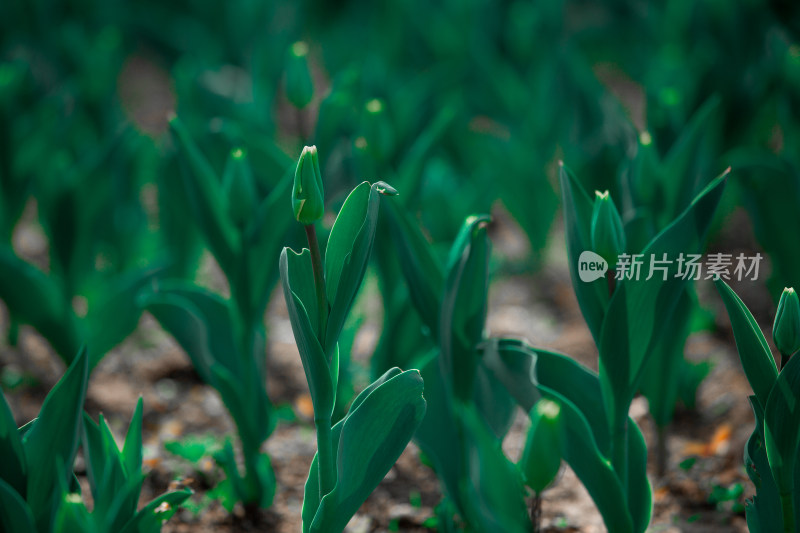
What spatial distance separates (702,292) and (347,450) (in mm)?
1361

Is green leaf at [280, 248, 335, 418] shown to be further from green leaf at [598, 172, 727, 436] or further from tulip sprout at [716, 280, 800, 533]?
tulip sprout at [716, 280, 800, 533]

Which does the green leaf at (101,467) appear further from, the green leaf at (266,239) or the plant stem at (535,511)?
the plant stem at (535,511)

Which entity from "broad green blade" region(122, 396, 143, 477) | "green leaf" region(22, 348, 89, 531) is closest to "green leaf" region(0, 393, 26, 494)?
"green leaf" region(22, 348, 89, 531)

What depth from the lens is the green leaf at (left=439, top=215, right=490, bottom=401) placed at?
1102 millimetres

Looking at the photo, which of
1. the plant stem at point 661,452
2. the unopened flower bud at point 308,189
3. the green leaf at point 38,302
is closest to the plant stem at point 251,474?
the green leaf at point 38,302

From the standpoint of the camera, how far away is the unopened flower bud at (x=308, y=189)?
3.06ft

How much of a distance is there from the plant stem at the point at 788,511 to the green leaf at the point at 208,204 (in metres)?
0.88

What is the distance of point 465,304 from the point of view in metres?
1.14

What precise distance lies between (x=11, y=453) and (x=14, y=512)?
0.22ft

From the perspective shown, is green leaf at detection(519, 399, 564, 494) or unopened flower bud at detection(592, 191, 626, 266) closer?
green leaf at detection(519, 399, 564, 494)

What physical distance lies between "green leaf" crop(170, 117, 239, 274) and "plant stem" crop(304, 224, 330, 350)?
41 cm

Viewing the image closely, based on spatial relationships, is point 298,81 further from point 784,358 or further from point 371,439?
point 784,358

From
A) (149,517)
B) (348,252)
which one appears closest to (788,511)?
(348,252)

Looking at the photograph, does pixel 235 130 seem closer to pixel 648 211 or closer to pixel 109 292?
pixel 109 292
